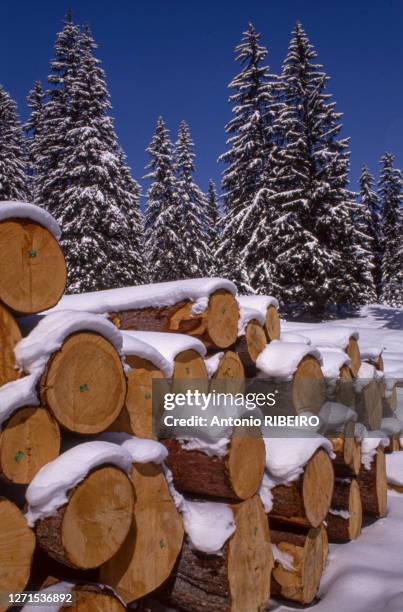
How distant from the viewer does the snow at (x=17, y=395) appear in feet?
6.42

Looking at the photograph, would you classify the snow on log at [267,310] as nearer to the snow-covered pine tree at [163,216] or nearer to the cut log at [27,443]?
the cut log at [27,443]

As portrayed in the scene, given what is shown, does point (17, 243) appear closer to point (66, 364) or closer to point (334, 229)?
point (66, 364)

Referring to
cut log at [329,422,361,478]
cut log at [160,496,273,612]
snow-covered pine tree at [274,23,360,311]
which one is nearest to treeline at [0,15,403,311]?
snow-covered pine tree at [274,23,360,311]

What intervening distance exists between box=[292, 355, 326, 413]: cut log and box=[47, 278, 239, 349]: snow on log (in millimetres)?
681

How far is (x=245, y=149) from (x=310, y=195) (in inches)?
130

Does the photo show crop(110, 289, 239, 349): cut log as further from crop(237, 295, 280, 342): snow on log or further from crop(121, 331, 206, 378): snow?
crop(237, 295, 280, 342): snow on log

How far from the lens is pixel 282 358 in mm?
4227

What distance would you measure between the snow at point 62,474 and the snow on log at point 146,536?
0.33m

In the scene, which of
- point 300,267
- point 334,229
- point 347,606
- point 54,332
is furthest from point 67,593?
point 334,229

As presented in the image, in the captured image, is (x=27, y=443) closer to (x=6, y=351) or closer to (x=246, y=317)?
(x=6, y=351)

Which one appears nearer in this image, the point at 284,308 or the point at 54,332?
the point at 54,332

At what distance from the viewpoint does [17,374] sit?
214 cm

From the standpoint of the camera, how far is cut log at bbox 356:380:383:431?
5.03 meters

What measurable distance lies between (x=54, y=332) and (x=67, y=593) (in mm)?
1101
